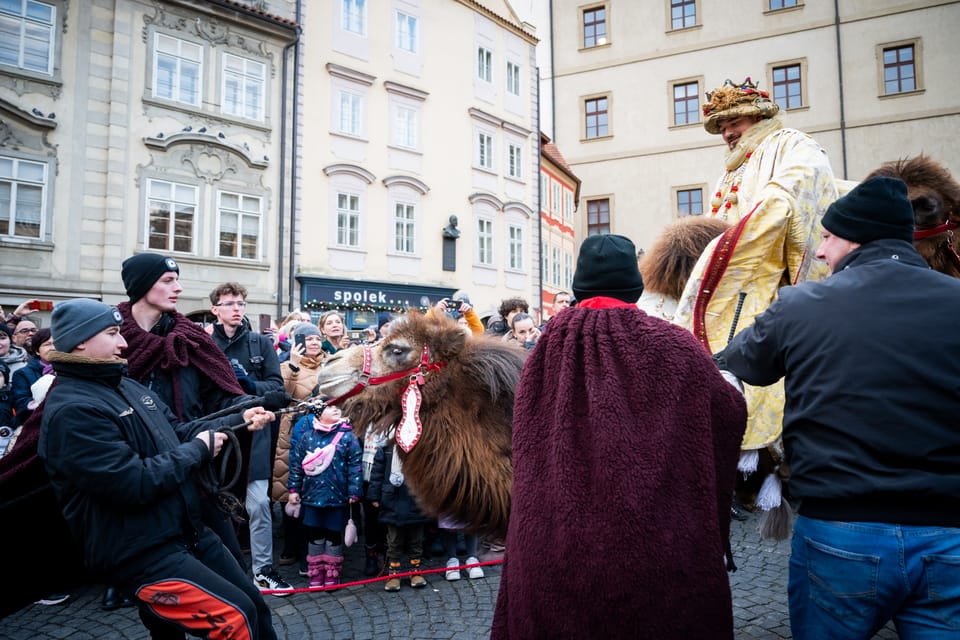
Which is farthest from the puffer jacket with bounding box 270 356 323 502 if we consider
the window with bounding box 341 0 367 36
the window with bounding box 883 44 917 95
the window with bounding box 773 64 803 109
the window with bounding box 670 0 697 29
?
the window with bounding box 883 44 917 95

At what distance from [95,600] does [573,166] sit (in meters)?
28.9

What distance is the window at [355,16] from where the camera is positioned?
64.3 ft

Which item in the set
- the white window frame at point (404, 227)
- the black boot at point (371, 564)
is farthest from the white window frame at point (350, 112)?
the black boot at point (371, 564)

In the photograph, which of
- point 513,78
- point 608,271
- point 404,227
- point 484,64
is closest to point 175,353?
point 608,271

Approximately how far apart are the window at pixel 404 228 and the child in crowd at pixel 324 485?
1515 centimetres

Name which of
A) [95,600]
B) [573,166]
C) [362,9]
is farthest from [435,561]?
[573,166]

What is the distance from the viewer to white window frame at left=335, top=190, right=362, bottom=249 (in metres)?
19.2

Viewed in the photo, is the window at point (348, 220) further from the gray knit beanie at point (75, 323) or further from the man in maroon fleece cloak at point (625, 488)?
the man in maroon fleece cloak at point (625, 488)

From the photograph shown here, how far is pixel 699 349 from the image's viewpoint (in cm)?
174

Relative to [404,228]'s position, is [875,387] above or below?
below

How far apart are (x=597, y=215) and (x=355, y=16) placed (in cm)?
1560

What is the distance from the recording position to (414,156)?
20938 mm

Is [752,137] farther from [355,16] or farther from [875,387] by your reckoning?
[355,16]

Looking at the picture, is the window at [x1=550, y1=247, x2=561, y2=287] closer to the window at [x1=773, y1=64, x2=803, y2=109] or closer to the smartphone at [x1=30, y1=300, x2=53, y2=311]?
the window at [x1=773, y1=64, x2=803, y2=109]
